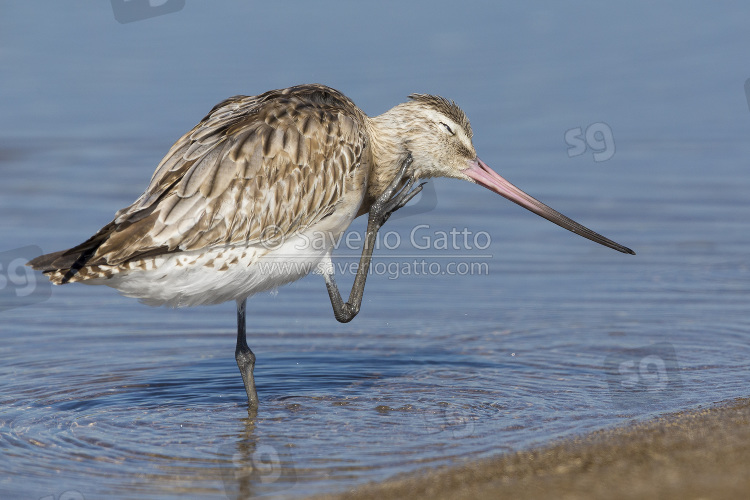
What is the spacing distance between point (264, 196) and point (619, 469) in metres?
2.74

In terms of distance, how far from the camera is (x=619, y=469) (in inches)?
191

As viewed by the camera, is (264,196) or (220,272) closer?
(220,272)

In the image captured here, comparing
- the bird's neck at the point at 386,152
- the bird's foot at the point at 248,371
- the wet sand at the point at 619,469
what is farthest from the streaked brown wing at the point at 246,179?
the wet sand at the point at 619,469

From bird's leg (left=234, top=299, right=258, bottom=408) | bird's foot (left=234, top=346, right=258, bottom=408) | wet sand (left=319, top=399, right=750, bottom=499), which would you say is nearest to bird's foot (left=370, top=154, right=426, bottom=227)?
bird's leg (left=234, top=299, right=258, bottom=408)

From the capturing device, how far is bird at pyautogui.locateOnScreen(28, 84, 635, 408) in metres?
6.25

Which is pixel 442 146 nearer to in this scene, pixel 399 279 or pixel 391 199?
pixel 391 199

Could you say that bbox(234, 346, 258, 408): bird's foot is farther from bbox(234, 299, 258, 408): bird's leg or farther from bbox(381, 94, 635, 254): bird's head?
bbox(381, 94, 635, 254): bird's head

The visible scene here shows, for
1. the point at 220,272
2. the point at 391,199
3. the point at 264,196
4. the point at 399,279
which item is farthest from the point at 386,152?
the point at 399,279

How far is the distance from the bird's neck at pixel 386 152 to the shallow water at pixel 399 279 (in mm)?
1251

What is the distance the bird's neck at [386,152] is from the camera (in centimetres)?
745

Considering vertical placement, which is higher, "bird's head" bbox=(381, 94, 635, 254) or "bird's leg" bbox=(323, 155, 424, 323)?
"bird's head" bbox=(381, 94, 635, 254)

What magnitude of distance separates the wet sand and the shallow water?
415mm

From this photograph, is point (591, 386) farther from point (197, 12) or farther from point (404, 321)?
point (197, 12)

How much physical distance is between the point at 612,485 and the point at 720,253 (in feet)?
18.3
